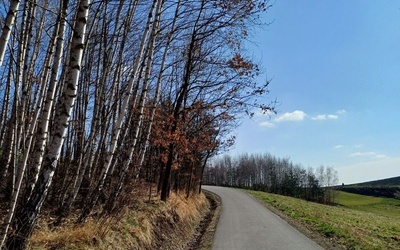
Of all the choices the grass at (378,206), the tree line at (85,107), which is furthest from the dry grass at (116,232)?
the grass at (378,206)

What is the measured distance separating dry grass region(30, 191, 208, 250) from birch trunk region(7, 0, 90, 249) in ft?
2.04

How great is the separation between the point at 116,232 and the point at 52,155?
3126 millimetres

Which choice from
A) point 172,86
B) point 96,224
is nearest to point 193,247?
point 96,224

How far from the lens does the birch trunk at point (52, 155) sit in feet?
14.9

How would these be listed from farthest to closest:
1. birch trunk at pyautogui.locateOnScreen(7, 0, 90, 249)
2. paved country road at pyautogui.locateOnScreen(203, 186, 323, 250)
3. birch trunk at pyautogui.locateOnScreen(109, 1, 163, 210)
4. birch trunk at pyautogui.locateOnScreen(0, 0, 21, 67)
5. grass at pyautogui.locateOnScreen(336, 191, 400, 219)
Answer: grass at pyautogui.locateOnScreen(336, 191, 400, 219), paved country road at pyautogui.locateOnScreen(203, 186, 323, 250), birch trunk at pyautogui.locateOnScreen(109, 1, 163, 210), birch trunk at pyautogui.locateOnScreen(7, 0, 90, 249), birch trunk at pyautogui.locateOnScreen(0, 0, 21, 67)

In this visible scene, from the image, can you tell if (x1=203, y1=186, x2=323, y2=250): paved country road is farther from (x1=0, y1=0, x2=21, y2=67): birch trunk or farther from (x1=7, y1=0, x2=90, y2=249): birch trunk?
(x1=0, y1=0, x2=21, y2=67): birch trunk

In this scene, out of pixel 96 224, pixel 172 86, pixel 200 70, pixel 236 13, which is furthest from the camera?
pixel 172 86

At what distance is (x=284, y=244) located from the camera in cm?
948

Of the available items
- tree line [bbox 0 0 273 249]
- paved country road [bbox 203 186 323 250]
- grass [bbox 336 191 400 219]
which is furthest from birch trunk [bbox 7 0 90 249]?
grass [bbox 336 191 400 219]

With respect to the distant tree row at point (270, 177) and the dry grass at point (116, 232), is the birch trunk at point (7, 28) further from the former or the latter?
the distant tree row at point (270, 177)

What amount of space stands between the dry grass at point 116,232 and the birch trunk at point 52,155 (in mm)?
623

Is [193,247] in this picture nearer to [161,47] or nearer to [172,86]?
[161,47]

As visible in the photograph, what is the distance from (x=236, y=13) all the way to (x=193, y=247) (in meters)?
7.75

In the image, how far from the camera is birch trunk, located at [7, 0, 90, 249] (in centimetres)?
455
